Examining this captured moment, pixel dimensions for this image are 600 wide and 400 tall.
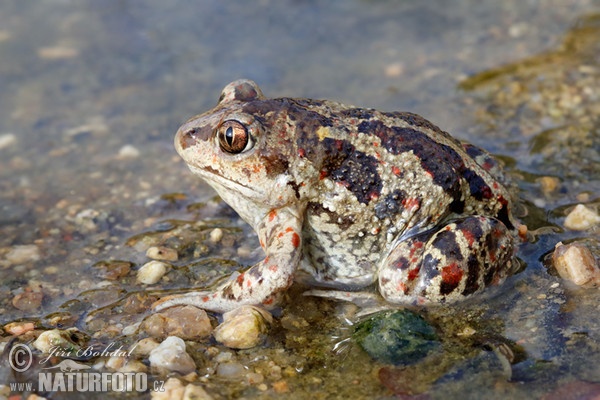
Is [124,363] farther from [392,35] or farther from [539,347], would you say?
[392,35]

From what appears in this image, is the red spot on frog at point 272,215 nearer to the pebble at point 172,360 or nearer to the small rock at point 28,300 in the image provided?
the pebble at point 172,360

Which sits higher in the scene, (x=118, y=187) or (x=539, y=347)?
(x=118, y=187)

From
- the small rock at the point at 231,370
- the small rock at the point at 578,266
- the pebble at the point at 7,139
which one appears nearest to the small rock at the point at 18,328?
the small rock at the point at 231,370

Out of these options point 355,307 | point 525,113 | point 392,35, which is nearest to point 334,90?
point 392,35

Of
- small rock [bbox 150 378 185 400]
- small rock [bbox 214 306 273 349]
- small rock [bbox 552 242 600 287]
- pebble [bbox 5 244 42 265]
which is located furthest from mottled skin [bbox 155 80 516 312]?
pebble [bbox 5 244 42 265]

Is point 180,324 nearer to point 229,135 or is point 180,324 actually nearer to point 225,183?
point 225,183

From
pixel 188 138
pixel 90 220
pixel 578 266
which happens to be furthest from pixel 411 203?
pixel 90 220

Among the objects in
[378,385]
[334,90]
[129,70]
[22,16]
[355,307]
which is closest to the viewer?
[378,385]
